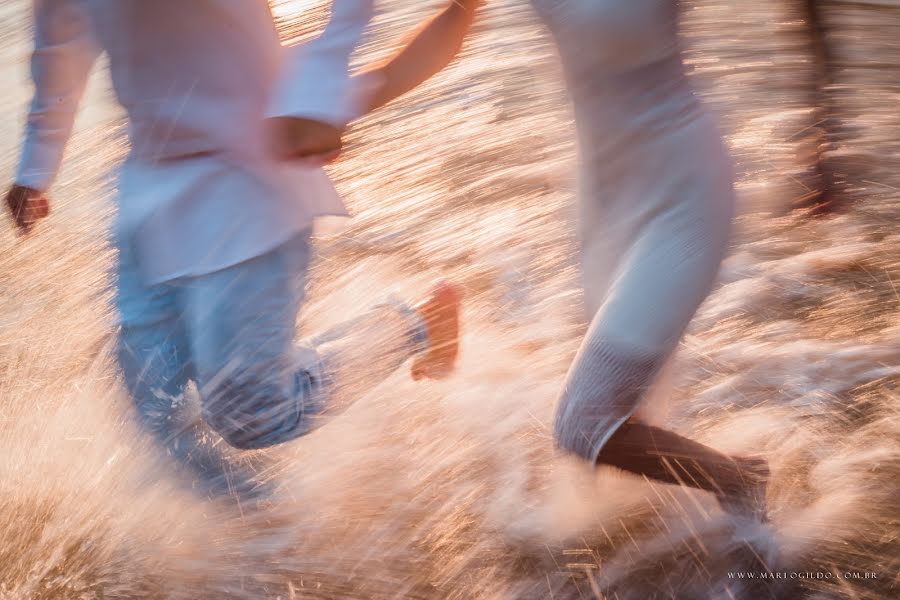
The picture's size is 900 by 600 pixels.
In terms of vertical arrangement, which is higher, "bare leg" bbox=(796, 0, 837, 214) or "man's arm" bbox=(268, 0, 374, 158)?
"man's arm" bbox=(268, 0, 374, 158)

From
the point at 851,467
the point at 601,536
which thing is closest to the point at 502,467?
the point at 601,536

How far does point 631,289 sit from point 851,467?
1218mm

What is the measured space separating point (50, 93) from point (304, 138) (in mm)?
1010

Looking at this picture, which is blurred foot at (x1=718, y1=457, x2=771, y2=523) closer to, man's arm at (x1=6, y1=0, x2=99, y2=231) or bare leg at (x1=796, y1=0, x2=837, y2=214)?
bare leg at (x1=796, y1=0, x2=837, y2=214)

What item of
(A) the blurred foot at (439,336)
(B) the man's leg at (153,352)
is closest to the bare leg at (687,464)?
(A) the blurred foot at (439,336)

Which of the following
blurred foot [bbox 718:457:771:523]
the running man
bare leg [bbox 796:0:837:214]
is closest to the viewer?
the running man

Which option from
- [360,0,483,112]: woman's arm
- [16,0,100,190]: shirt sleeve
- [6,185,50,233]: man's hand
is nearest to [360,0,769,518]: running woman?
[360,0,483,112]: woman's arm

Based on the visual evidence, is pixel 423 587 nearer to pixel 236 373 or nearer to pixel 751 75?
pixel 236 373

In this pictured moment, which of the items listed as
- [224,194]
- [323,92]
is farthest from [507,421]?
[323,92]

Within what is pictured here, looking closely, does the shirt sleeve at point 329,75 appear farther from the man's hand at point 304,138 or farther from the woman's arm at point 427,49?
the woman's arm at point 427,49

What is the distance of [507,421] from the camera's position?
9.83 ft

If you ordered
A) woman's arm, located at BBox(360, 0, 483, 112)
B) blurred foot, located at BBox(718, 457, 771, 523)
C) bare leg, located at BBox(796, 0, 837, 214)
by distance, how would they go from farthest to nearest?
bare leg, located at BBox(796, 0, 837, 214) → blurred foot, located at BBox(718, 457, 771, 523) → woman's arm, located at BBox(360, 0, 483, 112)

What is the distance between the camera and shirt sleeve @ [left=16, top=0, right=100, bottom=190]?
6.93ft

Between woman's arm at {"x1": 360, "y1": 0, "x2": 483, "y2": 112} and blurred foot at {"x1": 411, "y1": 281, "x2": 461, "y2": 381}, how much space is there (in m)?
0.64
